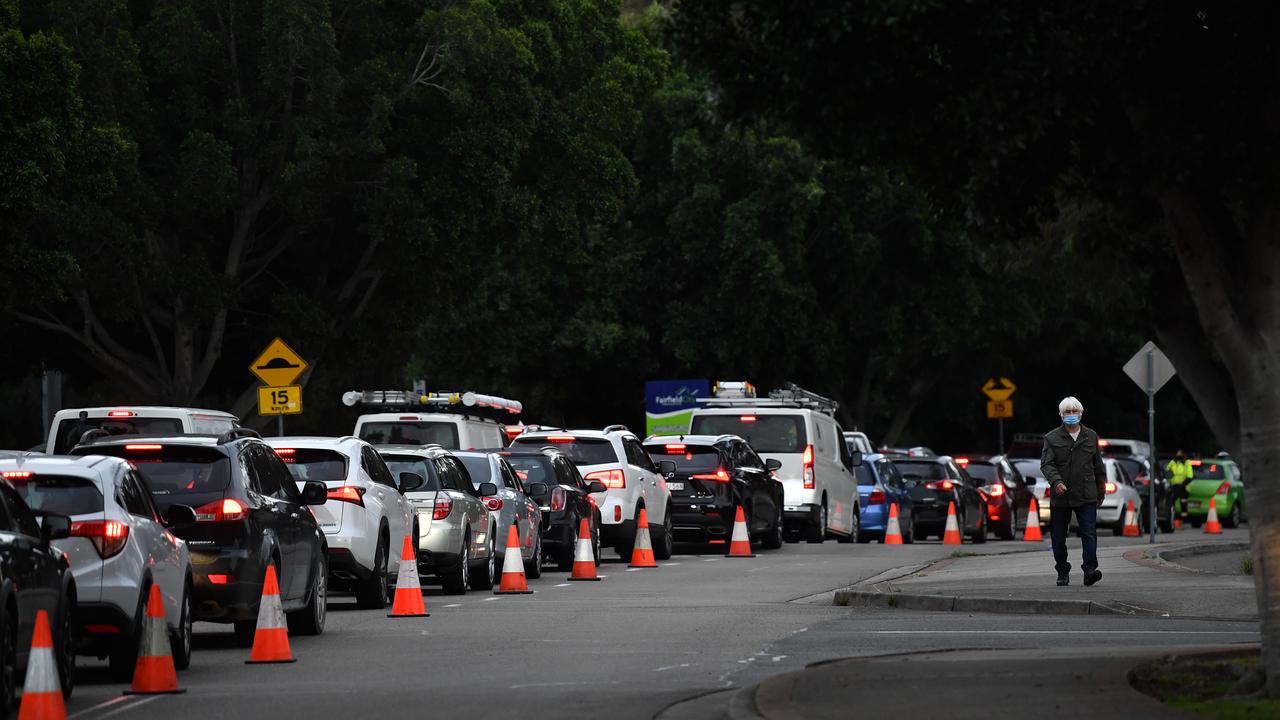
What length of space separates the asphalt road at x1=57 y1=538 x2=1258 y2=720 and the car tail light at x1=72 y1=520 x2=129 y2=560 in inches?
33.0

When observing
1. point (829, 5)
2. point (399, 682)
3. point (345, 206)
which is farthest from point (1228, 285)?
point (345, 206)

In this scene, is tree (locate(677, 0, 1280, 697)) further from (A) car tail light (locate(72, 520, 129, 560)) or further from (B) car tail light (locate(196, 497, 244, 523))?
(B) car tail light (locate(196, 497, 244, 523))

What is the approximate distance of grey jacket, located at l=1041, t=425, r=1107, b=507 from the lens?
72.0 feet

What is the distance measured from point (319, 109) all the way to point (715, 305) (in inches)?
731

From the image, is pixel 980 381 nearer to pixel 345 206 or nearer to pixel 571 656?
pixel 345 206

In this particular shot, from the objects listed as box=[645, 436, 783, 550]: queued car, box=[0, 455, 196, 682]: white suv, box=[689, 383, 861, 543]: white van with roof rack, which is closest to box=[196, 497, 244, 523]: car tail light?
box=[0, 455, 196, 682]: white suv

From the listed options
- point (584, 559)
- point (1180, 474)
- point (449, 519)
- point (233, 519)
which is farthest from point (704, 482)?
point (1180, 474)

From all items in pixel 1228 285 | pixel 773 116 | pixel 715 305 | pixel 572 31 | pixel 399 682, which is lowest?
pixel 399 682

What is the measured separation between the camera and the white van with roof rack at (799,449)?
37.2 meters

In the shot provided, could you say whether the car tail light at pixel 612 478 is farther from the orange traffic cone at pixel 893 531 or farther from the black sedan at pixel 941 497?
the black sedan at pixel 941 497

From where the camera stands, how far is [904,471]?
40.9 meters

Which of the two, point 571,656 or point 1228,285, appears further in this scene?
point 571,656

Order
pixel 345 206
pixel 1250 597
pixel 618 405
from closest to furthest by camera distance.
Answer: pixel 1250 597, pixel 345 206, pixel 618 405

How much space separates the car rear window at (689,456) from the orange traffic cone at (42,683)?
23.2 metres
